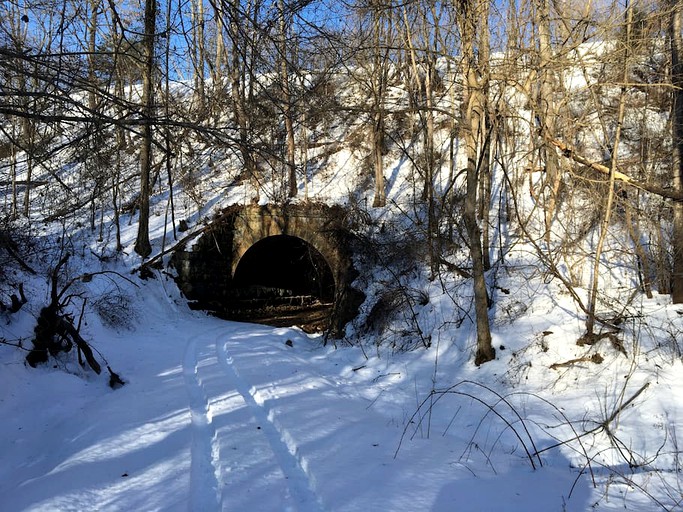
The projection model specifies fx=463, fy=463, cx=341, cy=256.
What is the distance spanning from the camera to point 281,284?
62.4ft

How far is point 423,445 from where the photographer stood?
453cm

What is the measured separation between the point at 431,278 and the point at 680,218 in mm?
4946

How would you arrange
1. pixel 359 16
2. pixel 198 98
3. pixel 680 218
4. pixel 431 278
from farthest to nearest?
pixel 431 278, pixel 680 218, pixel 359 16, pixel 198 98

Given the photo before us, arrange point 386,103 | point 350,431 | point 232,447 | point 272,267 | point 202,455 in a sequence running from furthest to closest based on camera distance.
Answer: point 272,267 → point 386,103 → point 350,431 → point 232,447 → point 202,455

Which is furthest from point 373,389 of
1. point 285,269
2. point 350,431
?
point 285,269

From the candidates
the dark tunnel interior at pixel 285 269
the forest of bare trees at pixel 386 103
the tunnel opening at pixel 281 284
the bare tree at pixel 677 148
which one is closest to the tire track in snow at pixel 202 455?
the forest of bare trees at pixel 386 103

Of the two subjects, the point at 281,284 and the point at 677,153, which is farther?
the point at 281,284

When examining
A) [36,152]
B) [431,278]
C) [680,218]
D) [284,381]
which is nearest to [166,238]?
[431,278]

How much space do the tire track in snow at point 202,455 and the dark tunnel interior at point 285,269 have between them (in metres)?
10.3

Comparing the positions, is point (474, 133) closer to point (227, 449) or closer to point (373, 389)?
point (373, 389)

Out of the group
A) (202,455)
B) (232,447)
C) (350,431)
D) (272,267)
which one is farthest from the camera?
(272,267)

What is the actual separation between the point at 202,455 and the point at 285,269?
50.5 ft

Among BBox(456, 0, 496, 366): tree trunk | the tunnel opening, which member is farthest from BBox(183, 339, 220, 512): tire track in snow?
the tunnel opening

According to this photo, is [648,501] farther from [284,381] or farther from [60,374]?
[60,374]
